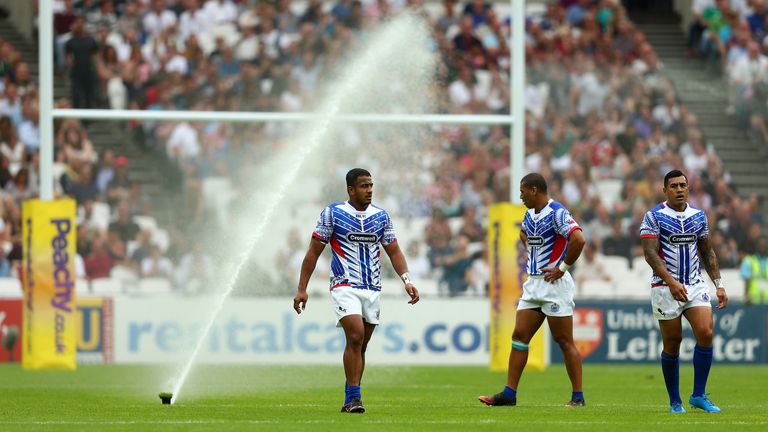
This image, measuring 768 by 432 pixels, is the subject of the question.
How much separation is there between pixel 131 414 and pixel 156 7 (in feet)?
56.1

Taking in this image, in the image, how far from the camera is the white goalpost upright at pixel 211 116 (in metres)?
21.0

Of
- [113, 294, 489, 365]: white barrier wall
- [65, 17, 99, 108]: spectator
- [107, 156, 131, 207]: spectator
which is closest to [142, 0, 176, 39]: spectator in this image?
[65, 17, 99, 108]: spectator

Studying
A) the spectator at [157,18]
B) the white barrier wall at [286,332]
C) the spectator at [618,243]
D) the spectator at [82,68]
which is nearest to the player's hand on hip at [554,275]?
the white barrier wall at [286,332]

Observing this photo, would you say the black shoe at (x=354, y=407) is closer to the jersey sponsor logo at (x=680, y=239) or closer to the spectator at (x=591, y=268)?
the jersey sponsor logo at (x=680, y=239)

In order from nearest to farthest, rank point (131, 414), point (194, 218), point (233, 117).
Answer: point (131, 414)
point (233, 117)
point (194, 218)

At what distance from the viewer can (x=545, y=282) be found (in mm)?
13898

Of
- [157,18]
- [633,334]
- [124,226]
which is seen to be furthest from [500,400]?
[157,18]

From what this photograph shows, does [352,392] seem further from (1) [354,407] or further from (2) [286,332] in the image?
(2) [286,332]

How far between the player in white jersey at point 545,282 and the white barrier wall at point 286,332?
9.84 meters

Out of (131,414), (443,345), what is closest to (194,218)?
(443,345)

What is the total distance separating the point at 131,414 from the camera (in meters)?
13.2

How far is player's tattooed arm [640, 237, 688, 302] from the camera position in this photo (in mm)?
13094

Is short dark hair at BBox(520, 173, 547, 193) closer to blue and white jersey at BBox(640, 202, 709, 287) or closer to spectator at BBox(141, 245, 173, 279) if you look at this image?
blue and white jersey at BBox(640, 202, 709, 287)

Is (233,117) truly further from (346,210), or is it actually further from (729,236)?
(729,236)
